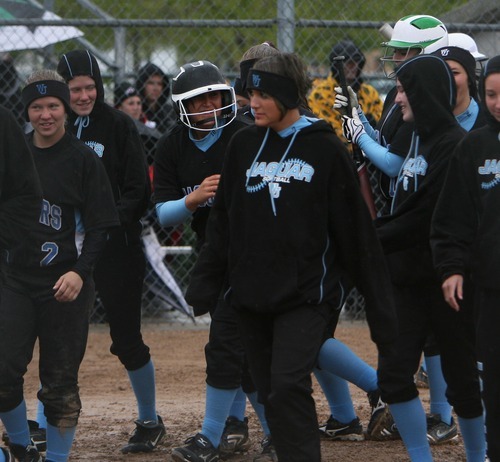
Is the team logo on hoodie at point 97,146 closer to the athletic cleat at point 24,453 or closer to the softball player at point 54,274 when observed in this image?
the softball player at point 54,274

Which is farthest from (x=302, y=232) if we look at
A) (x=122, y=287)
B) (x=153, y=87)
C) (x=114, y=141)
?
(x=153, y=87)

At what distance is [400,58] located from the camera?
18.6 feet

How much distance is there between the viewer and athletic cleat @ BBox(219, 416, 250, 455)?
18.7 ft

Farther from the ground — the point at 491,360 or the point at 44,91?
the point at 44,91

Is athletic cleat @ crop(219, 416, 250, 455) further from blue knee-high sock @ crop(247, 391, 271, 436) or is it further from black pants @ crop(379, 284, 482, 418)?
black pants @ crop(379, 284, 482, 418)

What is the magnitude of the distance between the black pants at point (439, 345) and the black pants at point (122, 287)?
5.02ft

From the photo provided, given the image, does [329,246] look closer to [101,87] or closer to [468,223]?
[468,223]

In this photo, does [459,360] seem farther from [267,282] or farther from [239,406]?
[239,406]

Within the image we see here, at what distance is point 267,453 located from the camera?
5.48 metres

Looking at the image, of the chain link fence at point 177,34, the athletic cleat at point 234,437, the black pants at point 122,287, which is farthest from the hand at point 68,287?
the chain link fence at point 177,34

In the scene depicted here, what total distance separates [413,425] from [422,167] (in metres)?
1.11

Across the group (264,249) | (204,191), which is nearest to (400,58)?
(204,191)

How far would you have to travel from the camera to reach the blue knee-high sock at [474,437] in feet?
16.1

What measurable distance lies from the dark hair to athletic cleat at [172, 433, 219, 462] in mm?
1765
